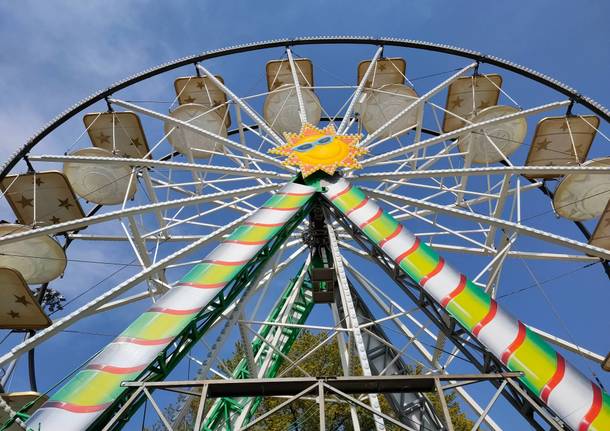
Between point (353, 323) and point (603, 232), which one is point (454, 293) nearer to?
point (353, 323)

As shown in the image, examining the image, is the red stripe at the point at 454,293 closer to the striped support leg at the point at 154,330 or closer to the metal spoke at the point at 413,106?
the striped support leg at the point at 154,330

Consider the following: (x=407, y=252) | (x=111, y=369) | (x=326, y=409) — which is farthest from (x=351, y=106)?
(x=326, y=409)

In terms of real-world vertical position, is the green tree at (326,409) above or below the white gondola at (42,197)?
below

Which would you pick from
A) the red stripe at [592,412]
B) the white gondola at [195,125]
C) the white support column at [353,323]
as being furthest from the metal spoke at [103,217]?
the red stripe at [592,412]

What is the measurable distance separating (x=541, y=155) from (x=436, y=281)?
7.31 metres

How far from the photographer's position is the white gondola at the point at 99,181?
42.0 feet

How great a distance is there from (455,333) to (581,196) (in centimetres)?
666

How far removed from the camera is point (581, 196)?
40.1ft

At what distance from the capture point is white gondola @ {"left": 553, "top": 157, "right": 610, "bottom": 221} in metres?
12.0

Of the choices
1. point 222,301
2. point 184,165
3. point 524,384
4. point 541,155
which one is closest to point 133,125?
point 184,165

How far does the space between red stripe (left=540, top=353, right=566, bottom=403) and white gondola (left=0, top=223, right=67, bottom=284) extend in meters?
9.23

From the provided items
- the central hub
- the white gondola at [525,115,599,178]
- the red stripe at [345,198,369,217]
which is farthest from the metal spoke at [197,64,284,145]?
the white gondola at [525,115,599,178]

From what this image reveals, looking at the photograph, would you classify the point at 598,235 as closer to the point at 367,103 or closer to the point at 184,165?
the point at 367,103

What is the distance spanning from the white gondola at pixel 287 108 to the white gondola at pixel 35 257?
259 inches
